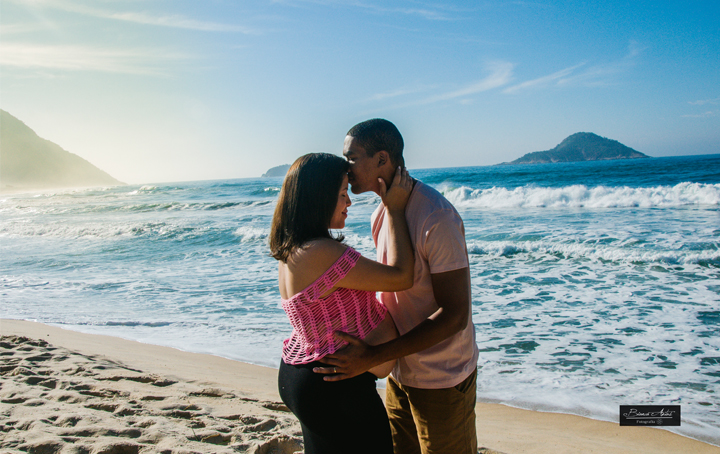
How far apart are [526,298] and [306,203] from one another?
6.61 m

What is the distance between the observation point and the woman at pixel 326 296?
1.69 m

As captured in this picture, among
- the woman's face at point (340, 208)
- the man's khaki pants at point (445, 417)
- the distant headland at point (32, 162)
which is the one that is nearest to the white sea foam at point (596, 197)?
the man's khaki pants at point (445, 417)

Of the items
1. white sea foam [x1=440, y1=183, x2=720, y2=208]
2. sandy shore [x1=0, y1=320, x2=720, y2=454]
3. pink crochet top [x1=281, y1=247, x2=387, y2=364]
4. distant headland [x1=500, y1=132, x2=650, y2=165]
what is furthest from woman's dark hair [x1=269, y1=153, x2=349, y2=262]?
distant headland [x1=500, y1=132, x2=650, y2=165]

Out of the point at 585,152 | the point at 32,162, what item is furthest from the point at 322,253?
the point at 32,162

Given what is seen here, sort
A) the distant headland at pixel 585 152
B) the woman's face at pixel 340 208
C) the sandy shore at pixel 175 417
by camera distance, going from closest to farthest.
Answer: the woman's face at pixel 340 208 → the sandy shore at pixel 175 417 → the distant headland at pixel 585 152

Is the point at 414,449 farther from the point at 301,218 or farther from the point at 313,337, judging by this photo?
the point at 301,218

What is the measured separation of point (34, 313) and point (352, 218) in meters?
13.5

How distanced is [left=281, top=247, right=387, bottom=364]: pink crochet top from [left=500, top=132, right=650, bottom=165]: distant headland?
93235 mm

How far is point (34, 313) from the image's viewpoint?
759 cm

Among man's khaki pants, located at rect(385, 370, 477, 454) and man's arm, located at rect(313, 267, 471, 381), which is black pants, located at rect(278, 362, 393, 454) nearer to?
man's arm, located at rect(313, 267, 471, 381)

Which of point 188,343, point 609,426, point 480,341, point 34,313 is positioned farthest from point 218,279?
point 609,426

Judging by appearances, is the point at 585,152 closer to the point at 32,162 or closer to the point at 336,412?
the point at 336,412

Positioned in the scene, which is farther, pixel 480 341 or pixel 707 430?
pixel 480 341

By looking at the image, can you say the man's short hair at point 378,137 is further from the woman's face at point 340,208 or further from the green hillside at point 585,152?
the green hillside at point 585,152
